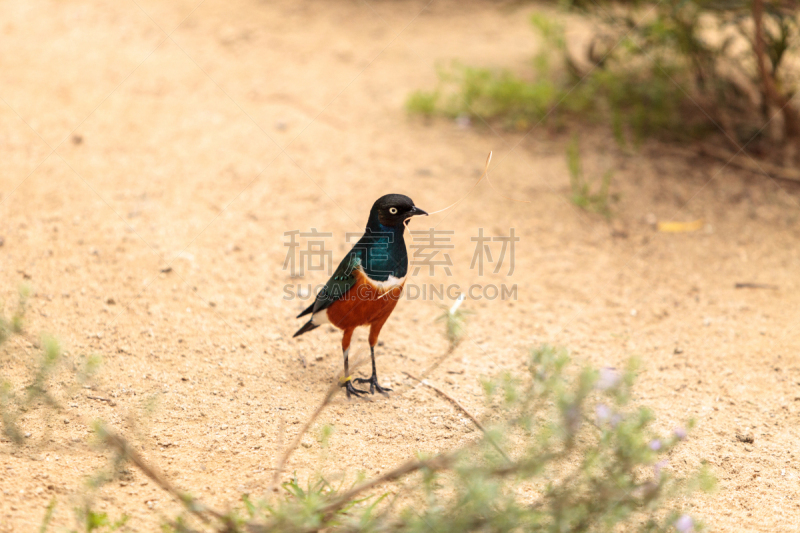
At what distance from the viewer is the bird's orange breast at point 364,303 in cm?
327

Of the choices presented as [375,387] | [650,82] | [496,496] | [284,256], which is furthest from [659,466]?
[650,82]

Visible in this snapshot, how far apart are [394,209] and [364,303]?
0.48 m

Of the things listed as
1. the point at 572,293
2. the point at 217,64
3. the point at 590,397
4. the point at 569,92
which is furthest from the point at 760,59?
the point at 217,64

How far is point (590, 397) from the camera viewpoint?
11.8 feet

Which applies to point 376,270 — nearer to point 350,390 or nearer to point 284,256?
point 350,390

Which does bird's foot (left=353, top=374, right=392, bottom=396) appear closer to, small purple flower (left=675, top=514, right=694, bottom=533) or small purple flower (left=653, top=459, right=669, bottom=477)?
small purple flower (left=653, top=459, right=669, bottom=477)

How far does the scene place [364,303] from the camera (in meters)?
3.32

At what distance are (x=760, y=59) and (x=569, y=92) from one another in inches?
70.6

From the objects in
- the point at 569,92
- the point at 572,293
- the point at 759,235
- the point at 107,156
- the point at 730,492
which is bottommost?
the point at 730,492

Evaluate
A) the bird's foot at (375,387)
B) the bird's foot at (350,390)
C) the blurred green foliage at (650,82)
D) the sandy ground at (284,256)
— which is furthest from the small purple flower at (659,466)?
the blurred green foliage at (650,82)

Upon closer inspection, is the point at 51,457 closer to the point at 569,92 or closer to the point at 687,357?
the point at 687,357

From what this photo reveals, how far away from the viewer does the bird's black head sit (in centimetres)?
324

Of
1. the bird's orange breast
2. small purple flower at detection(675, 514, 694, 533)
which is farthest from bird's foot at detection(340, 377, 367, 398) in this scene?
small purple flower at detection(675, 514, 694, 533)

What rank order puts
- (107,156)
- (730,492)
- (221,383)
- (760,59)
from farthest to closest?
1. (107,156)
2. (760,59)
3. (221,383)
4. (730,492)
